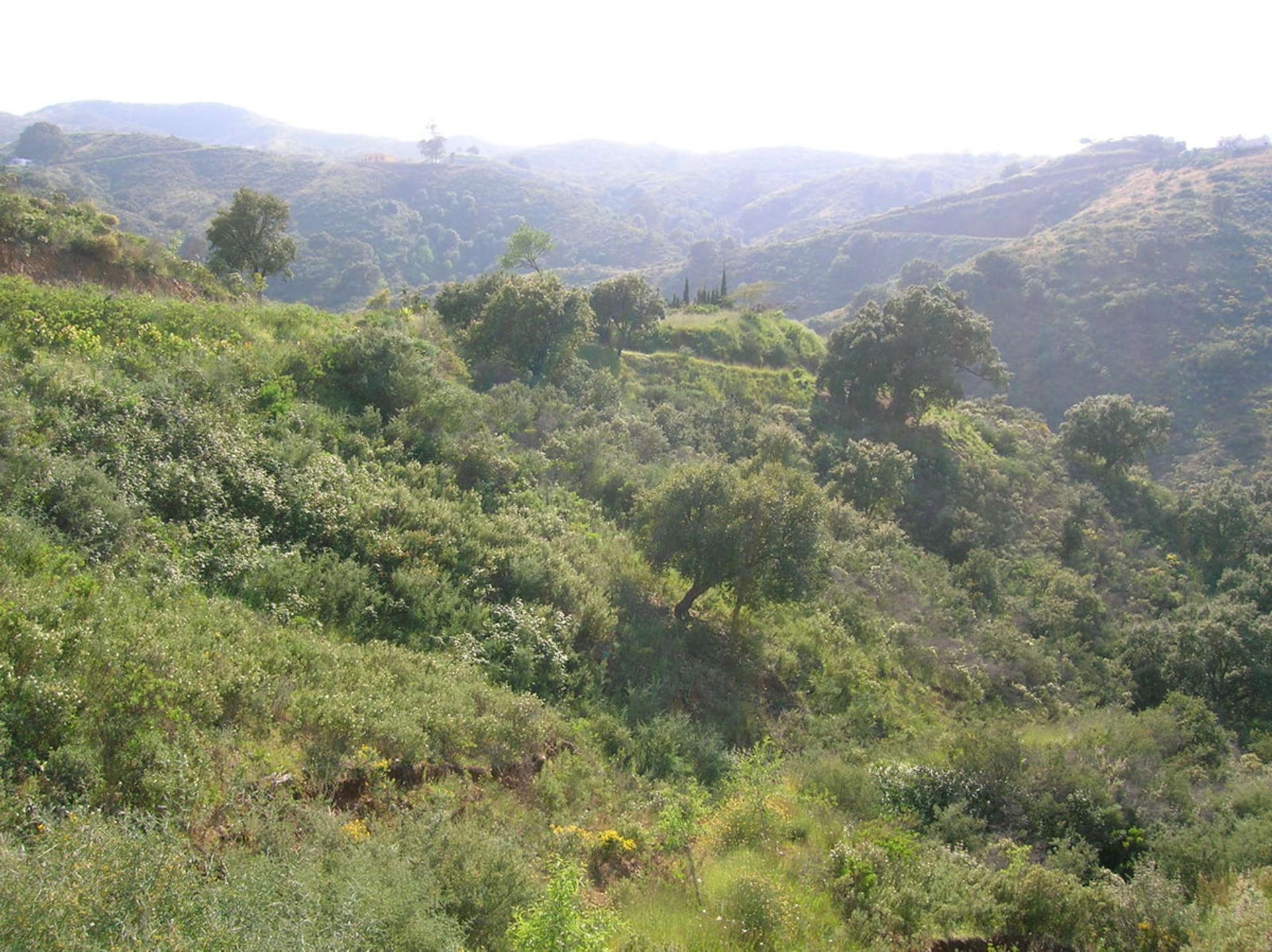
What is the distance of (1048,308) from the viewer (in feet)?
182

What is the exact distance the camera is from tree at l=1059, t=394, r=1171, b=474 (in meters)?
29.9

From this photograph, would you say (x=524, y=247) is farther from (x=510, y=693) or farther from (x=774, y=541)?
(x=510, y=693)

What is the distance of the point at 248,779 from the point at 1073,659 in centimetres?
1851

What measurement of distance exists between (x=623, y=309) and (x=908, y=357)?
1232 centimetres

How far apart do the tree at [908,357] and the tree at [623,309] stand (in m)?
8.46

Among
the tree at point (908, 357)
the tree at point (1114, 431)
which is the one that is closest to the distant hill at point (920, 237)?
the tree at point (1114, 431)

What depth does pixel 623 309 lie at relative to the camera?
31.1 metres

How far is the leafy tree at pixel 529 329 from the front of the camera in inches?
898

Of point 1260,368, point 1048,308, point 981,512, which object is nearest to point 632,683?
point 981,512

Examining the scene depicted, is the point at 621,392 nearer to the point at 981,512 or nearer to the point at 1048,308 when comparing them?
the point at 981,512

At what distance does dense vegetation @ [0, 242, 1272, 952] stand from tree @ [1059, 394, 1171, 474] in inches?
496

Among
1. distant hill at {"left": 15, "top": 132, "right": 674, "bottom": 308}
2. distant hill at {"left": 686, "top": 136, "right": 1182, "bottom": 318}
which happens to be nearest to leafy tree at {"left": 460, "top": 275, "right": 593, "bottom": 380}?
distant hill at {"left": 15, "top": 132, "right": 674, "bottom": 308}

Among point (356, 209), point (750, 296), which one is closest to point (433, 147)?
point (356, 209)

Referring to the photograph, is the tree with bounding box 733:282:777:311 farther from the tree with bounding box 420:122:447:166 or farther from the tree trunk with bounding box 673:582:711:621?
the tree with bounding box 420:122:447:166
